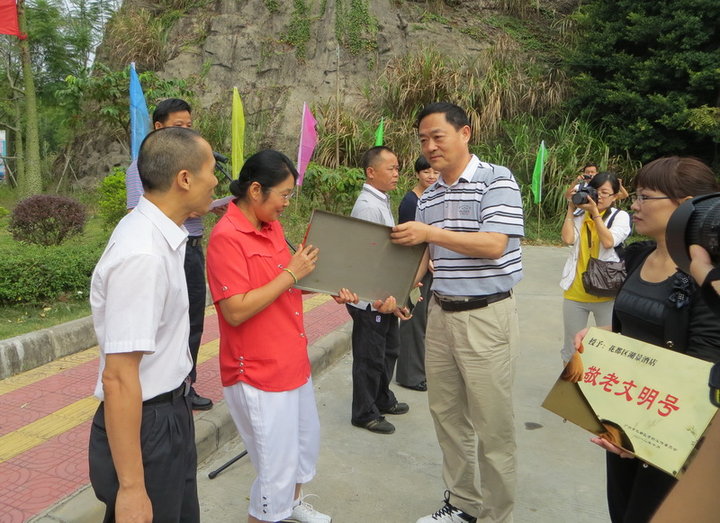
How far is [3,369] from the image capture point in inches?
160

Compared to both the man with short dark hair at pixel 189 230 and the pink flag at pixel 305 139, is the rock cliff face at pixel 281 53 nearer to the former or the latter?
the pink flag at pixel 305 139

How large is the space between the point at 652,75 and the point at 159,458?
45.4 feet

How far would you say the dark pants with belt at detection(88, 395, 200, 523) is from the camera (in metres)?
1.58

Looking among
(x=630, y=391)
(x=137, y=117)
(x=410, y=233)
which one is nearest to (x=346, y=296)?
(x=410, y=233)

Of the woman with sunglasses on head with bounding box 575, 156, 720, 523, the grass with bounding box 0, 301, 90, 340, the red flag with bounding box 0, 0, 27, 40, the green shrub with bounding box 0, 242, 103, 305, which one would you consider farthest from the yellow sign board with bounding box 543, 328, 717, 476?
the red flag with bounding box 0, 0, 27, 40

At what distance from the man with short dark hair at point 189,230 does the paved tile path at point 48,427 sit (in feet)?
2.34

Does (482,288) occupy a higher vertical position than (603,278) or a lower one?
higher

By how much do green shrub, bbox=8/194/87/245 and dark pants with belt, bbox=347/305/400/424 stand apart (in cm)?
523

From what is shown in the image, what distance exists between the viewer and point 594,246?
13.0ft

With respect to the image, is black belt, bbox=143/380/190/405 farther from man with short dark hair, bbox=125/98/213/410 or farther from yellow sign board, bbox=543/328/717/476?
man with short dark hair, bbox=125/98/213/410

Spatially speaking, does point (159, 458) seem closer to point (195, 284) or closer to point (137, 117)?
point (195, 284)

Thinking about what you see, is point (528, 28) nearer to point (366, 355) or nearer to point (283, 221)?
point (283, 221)

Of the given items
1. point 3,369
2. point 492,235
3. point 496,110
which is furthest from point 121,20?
point 492,235

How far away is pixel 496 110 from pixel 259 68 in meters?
6.45
